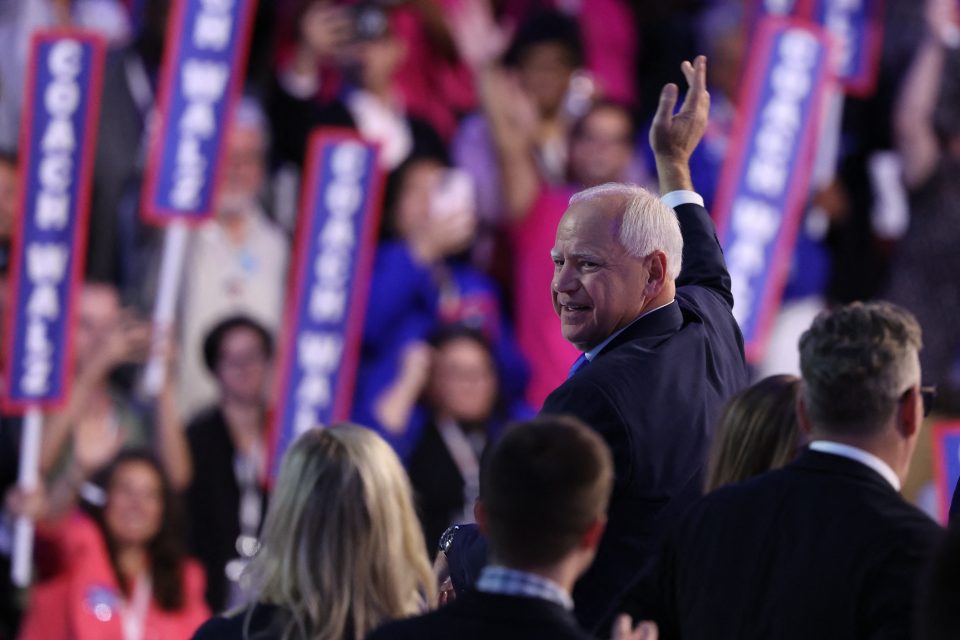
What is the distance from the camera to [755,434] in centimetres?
305

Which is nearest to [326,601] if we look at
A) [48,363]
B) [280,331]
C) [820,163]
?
[48,363]

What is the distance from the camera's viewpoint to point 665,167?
3498mm

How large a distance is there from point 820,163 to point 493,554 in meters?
6.26

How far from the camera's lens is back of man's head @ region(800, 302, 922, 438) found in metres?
2.45

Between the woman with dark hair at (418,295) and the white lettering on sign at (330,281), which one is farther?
the woman with dark hair at (418,295)

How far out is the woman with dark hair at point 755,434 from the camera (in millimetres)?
3047

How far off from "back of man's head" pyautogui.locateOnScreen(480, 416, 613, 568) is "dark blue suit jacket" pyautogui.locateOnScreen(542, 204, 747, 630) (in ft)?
2.31

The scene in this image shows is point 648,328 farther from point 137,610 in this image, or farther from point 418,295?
point 418,295

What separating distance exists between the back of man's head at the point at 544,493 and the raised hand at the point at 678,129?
1.42 meters

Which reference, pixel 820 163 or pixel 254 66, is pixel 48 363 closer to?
pixel 254 66

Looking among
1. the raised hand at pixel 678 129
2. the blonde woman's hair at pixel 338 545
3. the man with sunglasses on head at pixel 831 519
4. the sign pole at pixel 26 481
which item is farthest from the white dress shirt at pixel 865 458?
the sign pole at pixel 26 481

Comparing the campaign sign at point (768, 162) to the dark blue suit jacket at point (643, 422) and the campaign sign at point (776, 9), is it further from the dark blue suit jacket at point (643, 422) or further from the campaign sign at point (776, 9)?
the dark blue suit jacket at point (643, 422)

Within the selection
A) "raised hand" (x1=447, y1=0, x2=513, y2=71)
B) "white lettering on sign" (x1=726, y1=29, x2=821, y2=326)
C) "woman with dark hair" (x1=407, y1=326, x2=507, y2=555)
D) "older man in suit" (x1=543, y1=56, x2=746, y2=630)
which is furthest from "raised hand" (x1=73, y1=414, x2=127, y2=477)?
"older man in suit" (x1=543, y1=56, x2=746, y2=630)

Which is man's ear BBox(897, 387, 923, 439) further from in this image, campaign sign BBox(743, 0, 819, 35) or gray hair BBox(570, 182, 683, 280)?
campaign sign BBox(743, 0, 819, 35)
